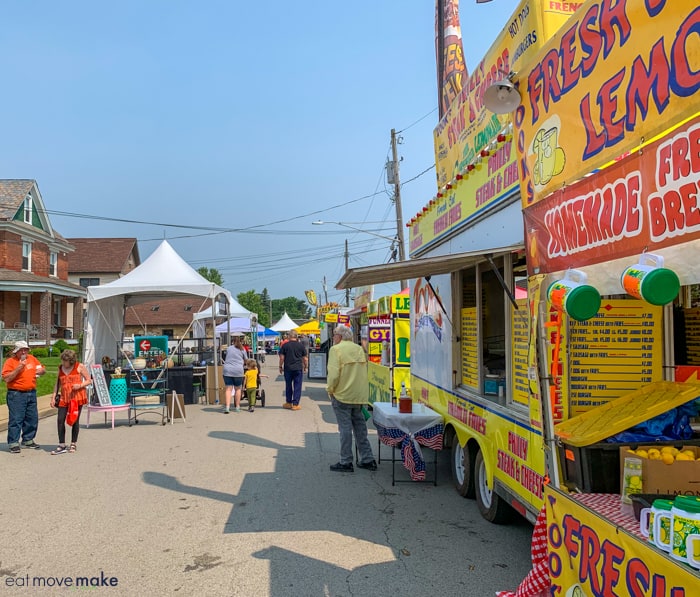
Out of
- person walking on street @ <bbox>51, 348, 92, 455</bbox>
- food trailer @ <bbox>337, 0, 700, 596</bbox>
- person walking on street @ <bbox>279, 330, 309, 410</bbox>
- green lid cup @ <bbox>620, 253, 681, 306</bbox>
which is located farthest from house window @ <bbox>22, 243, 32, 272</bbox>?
green lid cup @ <bbox>620, 253, 681, 306</bbox>

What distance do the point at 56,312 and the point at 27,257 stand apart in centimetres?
440

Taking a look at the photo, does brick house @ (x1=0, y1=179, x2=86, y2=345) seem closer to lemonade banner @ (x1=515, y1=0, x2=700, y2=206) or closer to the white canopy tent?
the white canopy tent

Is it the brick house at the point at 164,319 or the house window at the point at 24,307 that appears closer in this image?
the house window at the point at 24,307

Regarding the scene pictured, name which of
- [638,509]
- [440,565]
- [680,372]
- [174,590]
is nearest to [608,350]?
[680,372]

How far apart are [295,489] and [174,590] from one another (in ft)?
8.72

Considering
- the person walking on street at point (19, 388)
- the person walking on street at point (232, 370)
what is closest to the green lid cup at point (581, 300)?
the person walking on street at point (19, 388)

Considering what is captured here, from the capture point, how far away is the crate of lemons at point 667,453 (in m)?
2.98

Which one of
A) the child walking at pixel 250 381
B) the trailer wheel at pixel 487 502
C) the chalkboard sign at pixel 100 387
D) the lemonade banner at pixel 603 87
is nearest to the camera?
the lemonade banner at pixel 603 87

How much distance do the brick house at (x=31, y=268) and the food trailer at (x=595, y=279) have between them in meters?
29.4

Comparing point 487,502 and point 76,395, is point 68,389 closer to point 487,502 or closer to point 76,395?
point 76,395

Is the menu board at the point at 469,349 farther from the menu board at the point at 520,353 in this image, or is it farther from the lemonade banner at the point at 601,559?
the lemonade banner at the point at 601,559

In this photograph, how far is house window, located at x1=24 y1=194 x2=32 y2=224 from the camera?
107 ft

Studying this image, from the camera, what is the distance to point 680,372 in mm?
4051

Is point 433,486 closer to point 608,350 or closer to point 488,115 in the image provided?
point 608,350
